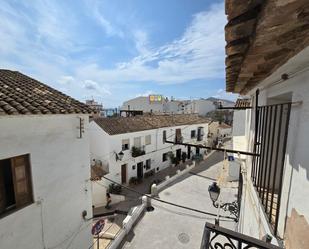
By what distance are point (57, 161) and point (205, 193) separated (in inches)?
429

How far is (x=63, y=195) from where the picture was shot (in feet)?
19.0

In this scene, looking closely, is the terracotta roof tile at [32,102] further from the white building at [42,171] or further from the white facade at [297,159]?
the white facade at [297,159]

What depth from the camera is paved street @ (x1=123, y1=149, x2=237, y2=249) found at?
8398 millimetres

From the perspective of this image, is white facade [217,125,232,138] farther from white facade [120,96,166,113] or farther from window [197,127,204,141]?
white facade [120,96,166,113]

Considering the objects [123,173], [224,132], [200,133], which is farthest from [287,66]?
[224,132]

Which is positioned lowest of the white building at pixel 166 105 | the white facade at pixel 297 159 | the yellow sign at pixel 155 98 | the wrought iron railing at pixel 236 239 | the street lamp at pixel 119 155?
the street lamp at pixel 119 155

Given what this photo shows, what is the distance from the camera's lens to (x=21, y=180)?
4727 mm

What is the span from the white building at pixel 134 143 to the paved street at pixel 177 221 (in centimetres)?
580

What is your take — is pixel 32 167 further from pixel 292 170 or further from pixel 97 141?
pixel 97 141

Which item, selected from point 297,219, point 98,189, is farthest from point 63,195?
point 98,189

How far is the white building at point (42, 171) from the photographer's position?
4414 mm

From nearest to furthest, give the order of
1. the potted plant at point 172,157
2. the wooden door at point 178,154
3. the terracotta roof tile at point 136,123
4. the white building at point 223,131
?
the terracotta roof tile at point 136,123 < the potted plant at point 172,157 < the wooden door at point 178,154 < the white building at point 223,131

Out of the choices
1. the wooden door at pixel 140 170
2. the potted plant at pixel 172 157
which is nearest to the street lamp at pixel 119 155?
the wooden door at pixel 140 170

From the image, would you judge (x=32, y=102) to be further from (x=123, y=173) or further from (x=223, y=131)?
(x=223, y=131)
